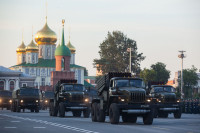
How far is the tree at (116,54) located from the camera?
5305 inches

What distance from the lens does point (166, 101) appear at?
3816 cm

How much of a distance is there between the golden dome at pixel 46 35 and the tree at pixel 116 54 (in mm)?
48732

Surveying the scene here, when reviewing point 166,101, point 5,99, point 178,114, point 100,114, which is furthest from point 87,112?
point 5,99

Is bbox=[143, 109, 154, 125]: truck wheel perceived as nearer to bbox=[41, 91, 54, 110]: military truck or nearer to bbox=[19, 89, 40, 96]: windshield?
bbox=[19, 89, 40, 96]: windshield

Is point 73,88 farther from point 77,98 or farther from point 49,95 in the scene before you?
point 49,95

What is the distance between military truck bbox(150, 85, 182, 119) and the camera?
37.8 metres

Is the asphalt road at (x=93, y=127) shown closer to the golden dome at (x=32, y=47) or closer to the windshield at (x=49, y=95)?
the windshield at (x=49, y=95)

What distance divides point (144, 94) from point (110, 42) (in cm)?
11263

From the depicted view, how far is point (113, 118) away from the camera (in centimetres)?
2736

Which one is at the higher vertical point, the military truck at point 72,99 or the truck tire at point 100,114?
the military truck at point 72,99

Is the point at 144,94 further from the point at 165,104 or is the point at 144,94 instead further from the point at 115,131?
the point at 165,104

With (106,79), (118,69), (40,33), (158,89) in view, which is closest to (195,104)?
(158,89)

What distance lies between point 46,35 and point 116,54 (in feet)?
179

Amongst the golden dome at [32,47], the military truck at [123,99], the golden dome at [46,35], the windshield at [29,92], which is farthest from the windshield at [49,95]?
the golden dome at [32,47]
